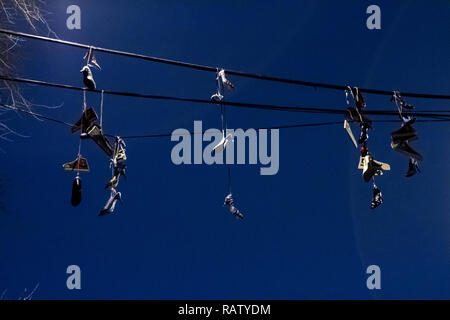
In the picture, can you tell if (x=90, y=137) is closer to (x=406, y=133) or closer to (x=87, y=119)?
(x=87, y=119)

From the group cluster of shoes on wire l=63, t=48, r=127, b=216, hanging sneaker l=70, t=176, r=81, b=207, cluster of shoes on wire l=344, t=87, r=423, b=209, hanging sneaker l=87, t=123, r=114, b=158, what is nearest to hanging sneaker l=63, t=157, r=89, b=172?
cluster of shoes on wire l=63, t=48, r=127, b=216

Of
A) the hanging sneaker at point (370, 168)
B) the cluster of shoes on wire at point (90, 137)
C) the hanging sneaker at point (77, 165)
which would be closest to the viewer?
the cluster of shoes on wire at point (90, 137)

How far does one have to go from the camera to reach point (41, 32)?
627 cm

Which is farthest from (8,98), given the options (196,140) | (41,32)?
(196,140)

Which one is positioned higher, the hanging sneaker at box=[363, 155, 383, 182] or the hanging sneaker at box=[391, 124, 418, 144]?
the hanging sneaker at box=[391, 124, 418, 144]

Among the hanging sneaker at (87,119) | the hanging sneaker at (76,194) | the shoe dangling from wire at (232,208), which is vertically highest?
the hanging sneaker at (87,119)

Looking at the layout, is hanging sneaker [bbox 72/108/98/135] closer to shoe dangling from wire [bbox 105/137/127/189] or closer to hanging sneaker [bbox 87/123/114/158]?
hanging sneaker [bbox 87/123/114/158]

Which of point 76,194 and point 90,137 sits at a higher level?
point 90,137

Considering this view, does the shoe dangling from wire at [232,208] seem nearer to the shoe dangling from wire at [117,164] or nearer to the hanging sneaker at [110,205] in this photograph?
the hanging sneaker at [110,205]

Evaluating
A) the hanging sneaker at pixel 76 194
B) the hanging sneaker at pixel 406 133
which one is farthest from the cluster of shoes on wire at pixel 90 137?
the hanging sneaker at pixel 406 133

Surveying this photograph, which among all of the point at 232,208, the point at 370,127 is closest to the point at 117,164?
the point at 232,208

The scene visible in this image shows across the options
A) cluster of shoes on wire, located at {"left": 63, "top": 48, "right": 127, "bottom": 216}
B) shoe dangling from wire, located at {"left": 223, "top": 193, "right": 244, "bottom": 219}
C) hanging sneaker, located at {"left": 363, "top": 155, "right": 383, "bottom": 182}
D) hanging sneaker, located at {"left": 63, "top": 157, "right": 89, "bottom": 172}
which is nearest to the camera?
cluster of shoes on wire, located at {"left": 63, "top": 48, "right": 127, "bottom": 216}
